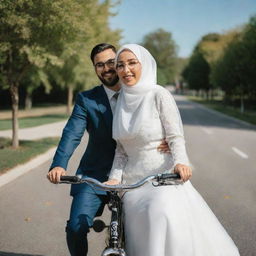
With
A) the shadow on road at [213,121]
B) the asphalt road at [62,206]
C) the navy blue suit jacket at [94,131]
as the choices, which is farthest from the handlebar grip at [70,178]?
the shadow on road at [213,121]

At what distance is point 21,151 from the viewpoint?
10.4 metres

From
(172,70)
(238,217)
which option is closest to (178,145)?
(238,217)

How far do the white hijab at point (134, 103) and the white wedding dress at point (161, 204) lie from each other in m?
0.04

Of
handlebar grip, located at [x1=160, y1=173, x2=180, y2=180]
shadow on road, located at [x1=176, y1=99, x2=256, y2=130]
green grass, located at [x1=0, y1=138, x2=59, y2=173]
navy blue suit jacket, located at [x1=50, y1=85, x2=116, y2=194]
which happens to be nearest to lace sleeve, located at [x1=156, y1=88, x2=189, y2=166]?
handlebar grip, located at [x1=160, y1=173, x2=180, y2=180]

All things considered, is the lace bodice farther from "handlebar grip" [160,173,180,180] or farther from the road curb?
the road curb

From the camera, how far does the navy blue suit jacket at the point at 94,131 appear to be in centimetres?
286

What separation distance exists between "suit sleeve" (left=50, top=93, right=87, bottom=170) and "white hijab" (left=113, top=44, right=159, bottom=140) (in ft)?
1.11

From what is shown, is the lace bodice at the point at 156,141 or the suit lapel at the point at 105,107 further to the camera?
the suit lapel at the point at 105,107

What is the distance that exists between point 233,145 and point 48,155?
611 cm

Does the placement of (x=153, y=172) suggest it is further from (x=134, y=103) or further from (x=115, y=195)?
(x=134, y=103)

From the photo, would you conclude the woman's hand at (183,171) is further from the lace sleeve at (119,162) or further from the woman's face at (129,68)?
the woman's face at (129,68)

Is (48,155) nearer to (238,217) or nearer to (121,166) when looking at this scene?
(238,217)

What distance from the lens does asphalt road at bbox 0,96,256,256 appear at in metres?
4.23

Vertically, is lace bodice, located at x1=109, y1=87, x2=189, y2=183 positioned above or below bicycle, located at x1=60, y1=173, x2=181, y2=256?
above
